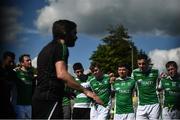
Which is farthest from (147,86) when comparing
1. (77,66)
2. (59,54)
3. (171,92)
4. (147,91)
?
(59,54)

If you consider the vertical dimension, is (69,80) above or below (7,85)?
below

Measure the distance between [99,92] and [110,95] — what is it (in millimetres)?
205

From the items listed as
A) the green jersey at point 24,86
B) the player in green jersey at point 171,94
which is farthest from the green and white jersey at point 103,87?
the green jersey at point 24,86

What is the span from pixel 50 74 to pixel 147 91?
401 cm

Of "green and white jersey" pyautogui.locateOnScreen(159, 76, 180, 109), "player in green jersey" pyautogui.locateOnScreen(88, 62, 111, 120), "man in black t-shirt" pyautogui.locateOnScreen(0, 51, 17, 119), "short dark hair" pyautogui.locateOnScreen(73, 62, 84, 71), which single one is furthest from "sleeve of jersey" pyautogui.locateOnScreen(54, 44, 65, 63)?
"short dark hair" pyautogui.locateOnScreen(73, 62, 84, 71)

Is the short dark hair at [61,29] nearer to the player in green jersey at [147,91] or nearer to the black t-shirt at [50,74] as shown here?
the black t-shirt at [50,74]

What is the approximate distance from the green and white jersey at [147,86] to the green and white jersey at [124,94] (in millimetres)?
192

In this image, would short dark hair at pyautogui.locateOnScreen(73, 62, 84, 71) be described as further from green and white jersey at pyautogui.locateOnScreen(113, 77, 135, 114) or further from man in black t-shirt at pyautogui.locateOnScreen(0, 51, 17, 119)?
man in black t-shirt at pyautogui.locateOnScreen(0, 51, 17, 119)

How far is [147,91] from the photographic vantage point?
7770 millimetres

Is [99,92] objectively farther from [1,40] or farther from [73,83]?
[73,83]

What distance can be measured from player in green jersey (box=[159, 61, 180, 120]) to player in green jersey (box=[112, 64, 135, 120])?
549mm

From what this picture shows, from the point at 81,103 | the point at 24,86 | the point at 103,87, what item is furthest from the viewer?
the point at 81,103

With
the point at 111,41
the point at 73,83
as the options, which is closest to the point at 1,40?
the point at 73,83

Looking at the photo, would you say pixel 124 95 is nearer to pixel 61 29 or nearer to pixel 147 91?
pixel 147 91
